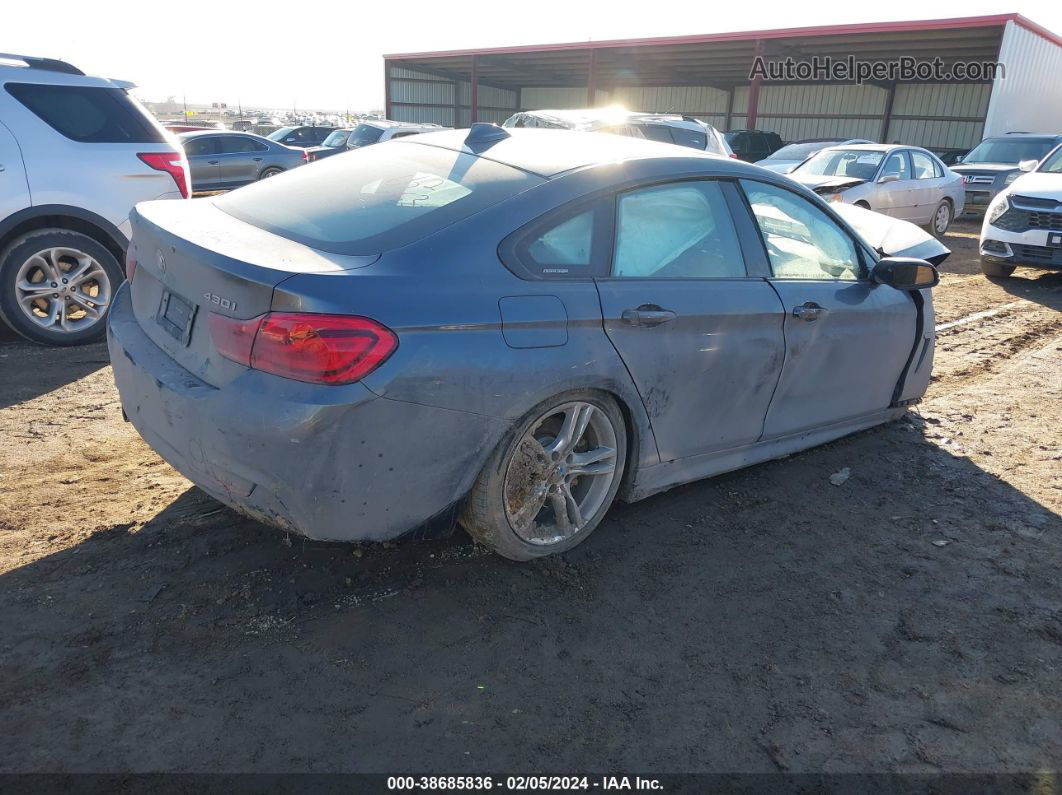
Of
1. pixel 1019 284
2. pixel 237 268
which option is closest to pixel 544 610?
pixel 237 268

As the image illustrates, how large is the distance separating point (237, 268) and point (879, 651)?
2490 millimetres

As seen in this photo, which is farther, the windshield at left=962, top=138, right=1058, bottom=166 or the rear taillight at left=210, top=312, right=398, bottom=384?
the windshield at left=962, top=138, right=1058, bottom=166

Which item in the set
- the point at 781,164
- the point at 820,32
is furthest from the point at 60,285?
the point at 820,32

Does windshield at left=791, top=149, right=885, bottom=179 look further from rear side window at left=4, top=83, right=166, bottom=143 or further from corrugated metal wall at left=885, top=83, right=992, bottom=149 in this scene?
corrugated metal wall at left=885, top=83, right=992, bottom=149

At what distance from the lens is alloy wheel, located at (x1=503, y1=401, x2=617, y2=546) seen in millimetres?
2951

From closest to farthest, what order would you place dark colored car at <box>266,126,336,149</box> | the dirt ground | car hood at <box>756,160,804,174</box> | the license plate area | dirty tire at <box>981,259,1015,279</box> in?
the dirt ground → the license plate area → dirty tire at <box>981,259,1015,279</box> → car hood at <box>756,160,804,174</box> → dark colored car at <box>266,126,336,149</box>

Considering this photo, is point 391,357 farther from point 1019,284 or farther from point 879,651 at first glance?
point 1019,284

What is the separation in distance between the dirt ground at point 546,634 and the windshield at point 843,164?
9.23 metres

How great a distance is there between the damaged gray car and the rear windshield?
0.5 inches

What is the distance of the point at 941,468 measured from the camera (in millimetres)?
4301

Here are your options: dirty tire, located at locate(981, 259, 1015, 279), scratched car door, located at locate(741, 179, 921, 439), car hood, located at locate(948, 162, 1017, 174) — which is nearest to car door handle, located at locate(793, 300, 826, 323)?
scratched car door, located at locate(741, 179, 921, 439)

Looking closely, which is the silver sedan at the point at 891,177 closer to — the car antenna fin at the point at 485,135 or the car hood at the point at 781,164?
the car hood at the point at 781,164

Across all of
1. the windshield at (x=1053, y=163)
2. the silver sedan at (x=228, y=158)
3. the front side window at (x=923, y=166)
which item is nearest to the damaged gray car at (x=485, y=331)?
the windshield at (x=1053, y=163)

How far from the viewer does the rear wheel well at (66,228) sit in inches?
211
